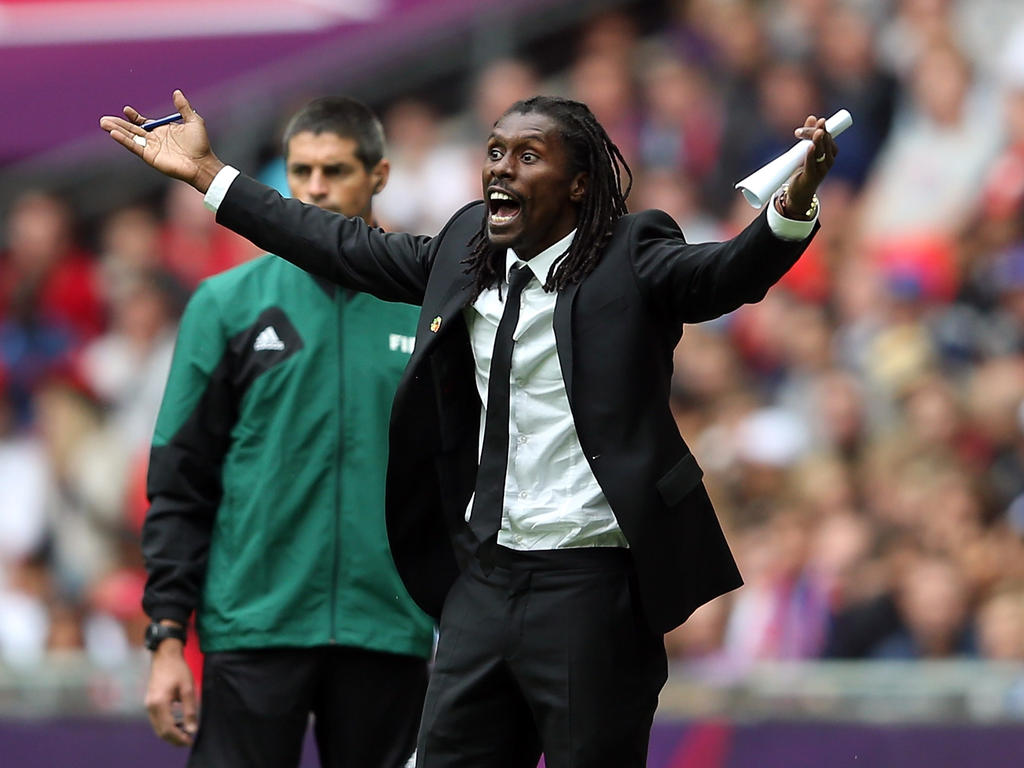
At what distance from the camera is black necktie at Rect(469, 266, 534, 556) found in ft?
13.7

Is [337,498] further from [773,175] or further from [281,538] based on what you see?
[773,175]

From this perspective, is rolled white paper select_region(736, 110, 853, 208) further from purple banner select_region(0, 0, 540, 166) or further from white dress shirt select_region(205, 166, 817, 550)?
purple banner select_region(0, 0, 540, 166)

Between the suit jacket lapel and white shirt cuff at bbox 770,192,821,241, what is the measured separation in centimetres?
51

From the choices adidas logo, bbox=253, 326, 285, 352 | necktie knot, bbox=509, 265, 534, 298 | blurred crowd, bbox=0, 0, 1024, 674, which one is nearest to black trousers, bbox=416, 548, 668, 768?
necktie knot, bbox=509, 265, 534, 298

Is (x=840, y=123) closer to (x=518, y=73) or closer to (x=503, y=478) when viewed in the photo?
(x=503, y=478)

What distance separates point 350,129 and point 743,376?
4.58m

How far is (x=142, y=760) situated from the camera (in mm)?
7270

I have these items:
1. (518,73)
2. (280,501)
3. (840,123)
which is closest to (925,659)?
(280,501)

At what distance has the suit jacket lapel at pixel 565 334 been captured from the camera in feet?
13.4

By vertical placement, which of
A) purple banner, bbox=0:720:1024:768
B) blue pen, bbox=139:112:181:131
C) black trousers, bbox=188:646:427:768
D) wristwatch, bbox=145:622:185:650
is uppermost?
blue pen, bbox=139:112:181:131

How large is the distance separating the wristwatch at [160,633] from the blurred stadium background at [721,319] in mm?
2187

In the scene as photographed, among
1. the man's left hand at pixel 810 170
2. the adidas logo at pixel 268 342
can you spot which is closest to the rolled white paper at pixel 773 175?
the man's left hand at pixel 810 170

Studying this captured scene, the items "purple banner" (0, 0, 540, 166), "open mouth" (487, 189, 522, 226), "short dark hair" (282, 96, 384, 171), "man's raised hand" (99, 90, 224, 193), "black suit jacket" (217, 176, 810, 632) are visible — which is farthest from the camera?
"purple banner" (0, 0, 540, 166)

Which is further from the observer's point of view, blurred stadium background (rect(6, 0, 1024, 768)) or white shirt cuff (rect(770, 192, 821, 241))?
blurred stadium background (rect(6, 0, 1024, 768))
